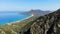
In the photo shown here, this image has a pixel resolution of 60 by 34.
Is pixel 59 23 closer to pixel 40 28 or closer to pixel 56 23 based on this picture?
pixel 56 23

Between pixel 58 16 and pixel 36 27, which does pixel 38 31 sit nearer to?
pixel 36 27

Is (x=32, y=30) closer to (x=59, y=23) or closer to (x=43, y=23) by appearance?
(x=43, y=23)

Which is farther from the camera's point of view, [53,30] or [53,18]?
[53,18]

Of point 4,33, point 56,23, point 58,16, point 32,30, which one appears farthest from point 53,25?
point 4,33

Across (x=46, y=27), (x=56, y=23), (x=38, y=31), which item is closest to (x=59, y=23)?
(x=56, y=23)

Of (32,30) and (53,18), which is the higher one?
(53,18)

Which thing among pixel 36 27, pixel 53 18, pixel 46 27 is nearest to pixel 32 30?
pixel 36 27

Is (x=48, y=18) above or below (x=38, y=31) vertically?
above

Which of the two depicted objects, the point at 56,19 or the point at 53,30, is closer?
the point at 53,30
